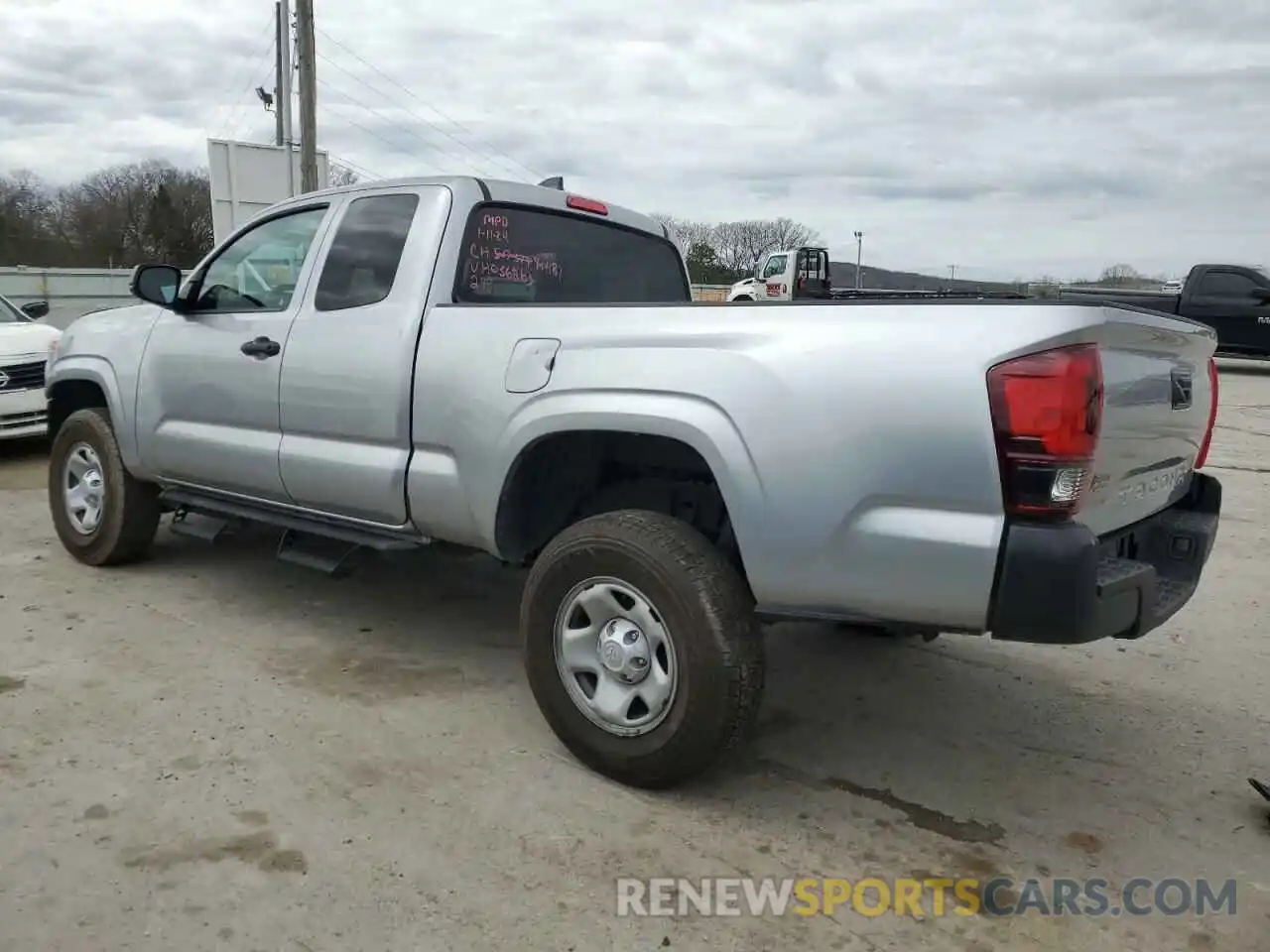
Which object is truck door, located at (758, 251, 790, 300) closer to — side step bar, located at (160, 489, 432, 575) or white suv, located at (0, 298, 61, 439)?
white suv, located at (0, 298, 61, 439)

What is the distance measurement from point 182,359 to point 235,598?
1.16 meters

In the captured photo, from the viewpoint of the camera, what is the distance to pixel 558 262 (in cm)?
409

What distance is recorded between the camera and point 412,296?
3.59 m

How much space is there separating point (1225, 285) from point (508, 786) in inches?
718

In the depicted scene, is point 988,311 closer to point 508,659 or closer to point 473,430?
point 473,430

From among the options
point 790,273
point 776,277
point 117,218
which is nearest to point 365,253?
point 790,273

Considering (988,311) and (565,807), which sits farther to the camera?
(565,807)

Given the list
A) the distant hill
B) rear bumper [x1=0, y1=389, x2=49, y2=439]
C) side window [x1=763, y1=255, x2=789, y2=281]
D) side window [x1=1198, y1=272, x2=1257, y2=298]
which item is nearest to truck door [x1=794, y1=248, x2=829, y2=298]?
side window [x1=763, y1=255, x2=789, y2=281]

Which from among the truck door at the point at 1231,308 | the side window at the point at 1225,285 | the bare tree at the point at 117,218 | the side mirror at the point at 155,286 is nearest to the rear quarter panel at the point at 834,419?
the side mirror at the point at 155,286

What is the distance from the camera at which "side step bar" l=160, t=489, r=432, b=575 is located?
376cm

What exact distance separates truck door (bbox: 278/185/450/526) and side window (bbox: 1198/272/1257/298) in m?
17.5

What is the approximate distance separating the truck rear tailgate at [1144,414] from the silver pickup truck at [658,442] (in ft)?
0.04

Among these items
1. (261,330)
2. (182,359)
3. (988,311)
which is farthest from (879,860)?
(182,359)

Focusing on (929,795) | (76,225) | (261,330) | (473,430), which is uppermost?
(76,225)
